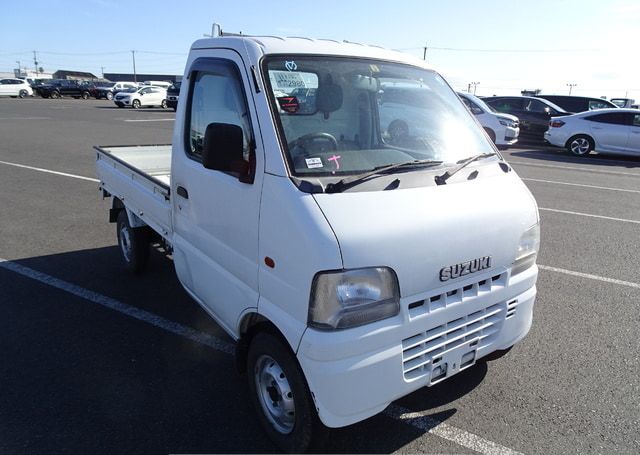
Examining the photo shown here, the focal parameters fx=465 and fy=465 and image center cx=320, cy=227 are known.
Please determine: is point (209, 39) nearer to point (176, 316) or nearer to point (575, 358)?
point (176, 316)

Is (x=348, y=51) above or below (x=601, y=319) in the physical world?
above

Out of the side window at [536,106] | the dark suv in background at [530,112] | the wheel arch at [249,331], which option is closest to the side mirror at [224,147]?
the wheel arch at [249,331]

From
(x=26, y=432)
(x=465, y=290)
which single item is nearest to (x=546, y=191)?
(x=465, y=290)

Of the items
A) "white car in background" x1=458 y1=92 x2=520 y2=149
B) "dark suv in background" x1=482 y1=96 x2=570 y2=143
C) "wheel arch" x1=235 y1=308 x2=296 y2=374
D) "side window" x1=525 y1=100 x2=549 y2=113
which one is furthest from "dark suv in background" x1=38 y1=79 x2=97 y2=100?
"wheel arch" x1=235 y1=308 x2=296 y2=374

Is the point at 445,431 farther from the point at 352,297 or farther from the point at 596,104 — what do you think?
the point at 596,104

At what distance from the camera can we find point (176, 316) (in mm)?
4074

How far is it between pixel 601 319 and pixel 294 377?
123 inches

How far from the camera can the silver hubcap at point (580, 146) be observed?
49.0ft

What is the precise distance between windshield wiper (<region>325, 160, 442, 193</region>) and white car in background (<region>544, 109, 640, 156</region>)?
570 inches

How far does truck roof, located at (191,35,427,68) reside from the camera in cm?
274

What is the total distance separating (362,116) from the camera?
9.98 ft

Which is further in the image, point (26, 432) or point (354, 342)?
point (26, 432)

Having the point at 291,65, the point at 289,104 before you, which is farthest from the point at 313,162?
the point at 291,65

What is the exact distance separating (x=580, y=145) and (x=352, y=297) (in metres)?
15.6
